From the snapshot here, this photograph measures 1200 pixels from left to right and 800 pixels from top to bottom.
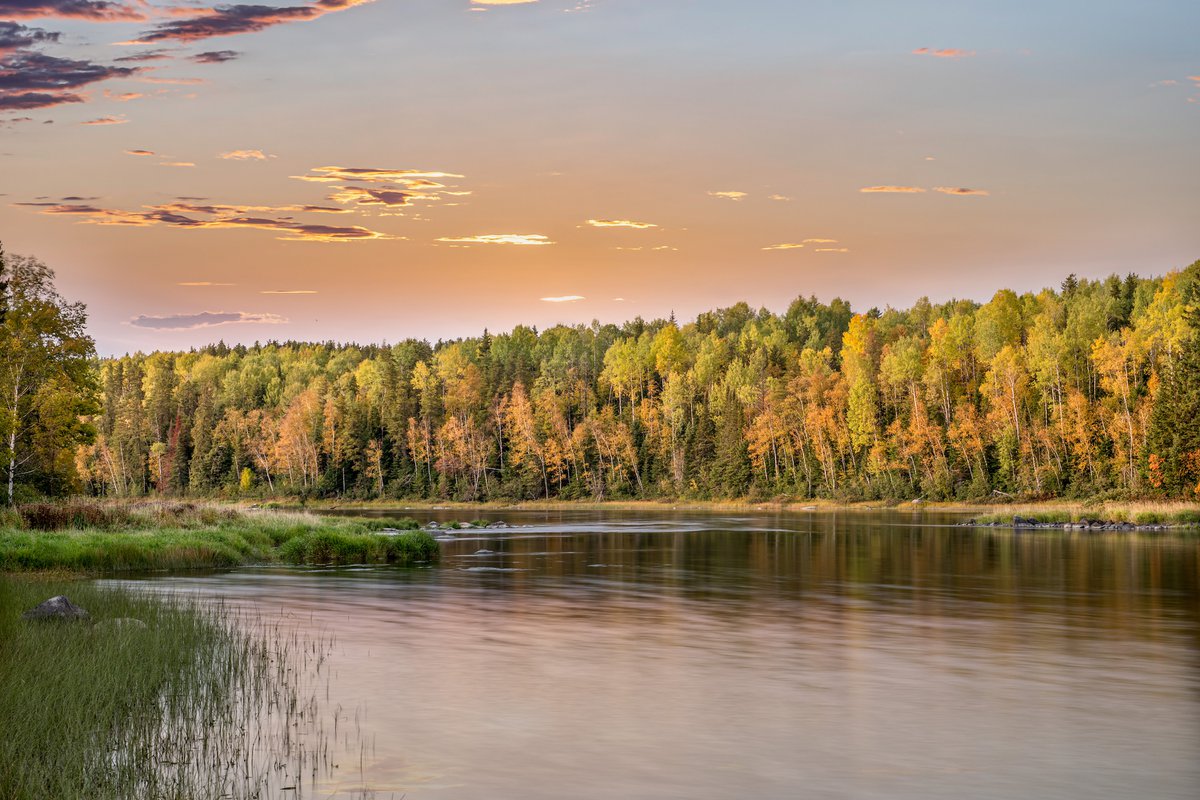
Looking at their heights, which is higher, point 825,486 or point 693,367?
point 693,367

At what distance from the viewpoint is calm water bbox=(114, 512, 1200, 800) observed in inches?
706

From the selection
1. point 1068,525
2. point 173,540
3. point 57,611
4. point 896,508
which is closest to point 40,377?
point 173,540

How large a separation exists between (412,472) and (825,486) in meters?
69.0

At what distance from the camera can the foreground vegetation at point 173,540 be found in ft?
150

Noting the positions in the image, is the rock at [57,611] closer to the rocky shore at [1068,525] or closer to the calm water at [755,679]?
the calm water at [755,679]

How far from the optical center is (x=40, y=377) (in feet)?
242

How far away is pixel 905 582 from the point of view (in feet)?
163

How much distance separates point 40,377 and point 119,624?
53.5m

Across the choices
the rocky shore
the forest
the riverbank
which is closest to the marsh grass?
the riverbank

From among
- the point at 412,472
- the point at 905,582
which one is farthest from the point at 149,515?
the point at 412,472

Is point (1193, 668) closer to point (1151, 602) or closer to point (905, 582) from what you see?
point (1151, 602)

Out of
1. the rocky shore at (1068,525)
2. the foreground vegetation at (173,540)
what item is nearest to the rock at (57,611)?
the foreground vegetation at (173,540)

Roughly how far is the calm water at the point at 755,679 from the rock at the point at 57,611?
19.8ft

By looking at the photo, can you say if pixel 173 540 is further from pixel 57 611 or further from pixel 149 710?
pixel 149 710
